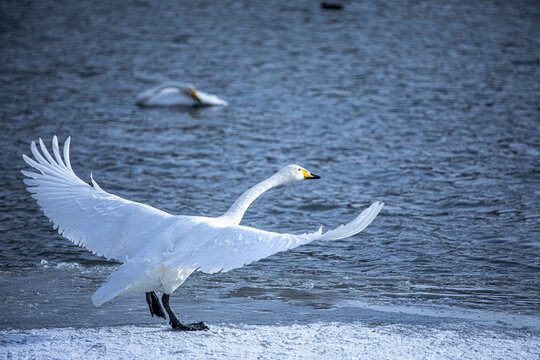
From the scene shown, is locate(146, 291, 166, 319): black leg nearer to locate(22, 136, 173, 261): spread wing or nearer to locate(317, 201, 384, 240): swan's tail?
locate(22, 136, 173, 261): spread wing

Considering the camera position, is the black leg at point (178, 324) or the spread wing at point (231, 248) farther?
the black leg at point (178, 324)

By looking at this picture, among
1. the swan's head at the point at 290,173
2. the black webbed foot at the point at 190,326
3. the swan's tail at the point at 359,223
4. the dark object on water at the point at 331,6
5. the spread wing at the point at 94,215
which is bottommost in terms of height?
the black webbed foot at the point at 190,326

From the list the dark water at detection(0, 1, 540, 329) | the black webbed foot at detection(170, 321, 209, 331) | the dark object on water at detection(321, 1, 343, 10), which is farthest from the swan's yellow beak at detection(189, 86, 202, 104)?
the dark object on water at detection(321, 1, 343, 10)

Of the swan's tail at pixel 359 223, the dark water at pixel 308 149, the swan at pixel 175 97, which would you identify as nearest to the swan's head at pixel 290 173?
the dark water at pixel 308 149

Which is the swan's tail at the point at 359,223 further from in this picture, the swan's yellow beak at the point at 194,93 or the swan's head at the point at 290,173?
the swan's yellow beak at the point at 194,93

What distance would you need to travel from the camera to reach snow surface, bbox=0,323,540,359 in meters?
5.57

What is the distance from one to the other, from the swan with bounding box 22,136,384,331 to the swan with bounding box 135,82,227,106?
8851 mm

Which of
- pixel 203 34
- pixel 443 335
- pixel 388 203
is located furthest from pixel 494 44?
pixel 443 335

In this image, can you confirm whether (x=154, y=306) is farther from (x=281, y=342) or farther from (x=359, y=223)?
(x=359, y=223)

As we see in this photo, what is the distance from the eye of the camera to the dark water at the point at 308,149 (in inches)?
285

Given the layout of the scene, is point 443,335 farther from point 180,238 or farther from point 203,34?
point 203,34

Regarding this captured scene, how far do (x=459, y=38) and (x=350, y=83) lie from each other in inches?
251

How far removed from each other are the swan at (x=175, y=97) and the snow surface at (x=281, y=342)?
10.0 metres

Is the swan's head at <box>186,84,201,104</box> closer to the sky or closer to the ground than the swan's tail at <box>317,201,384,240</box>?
closer to the ground
